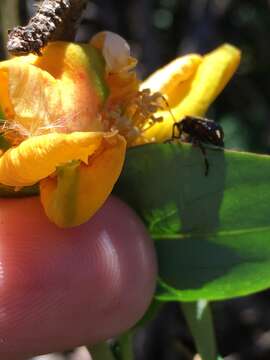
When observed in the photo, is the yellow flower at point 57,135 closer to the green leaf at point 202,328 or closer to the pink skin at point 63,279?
the pink skin at point 63,279

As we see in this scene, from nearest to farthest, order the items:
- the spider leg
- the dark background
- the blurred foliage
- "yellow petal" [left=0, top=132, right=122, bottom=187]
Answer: "yellow petal" [left=0, top=132, right=122, bottom=187] < the spider leg < the dark background < the blurred foliage

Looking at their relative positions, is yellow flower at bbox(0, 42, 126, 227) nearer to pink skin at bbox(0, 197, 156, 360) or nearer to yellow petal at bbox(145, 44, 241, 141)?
pink skin at bbox(0, 197, 156, 360)

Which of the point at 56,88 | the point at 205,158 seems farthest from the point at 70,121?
the point at 205,158

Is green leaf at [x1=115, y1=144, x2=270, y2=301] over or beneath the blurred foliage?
over

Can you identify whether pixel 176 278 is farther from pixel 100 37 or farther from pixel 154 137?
pixel 100 37

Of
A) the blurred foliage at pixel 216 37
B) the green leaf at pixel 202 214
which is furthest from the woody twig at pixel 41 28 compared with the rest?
the blurred foliage at pixel 216 37

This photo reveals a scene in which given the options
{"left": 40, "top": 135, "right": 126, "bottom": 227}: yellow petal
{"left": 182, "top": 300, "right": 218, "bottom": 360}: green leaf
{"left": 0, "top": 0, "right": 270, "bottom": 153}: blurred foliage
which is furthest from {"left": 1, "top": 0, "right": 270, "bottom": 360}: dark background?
{"left": 40, "top": 135, "right": 126, "bottom": 227}: yellow petal

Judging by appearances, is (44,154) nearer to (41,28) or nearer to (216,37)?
(41,28)
